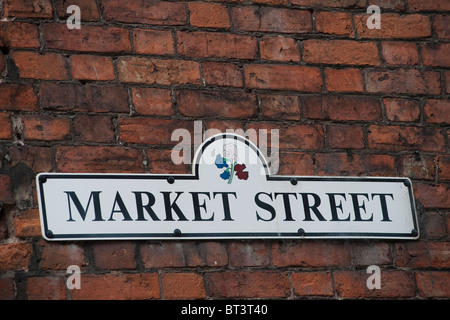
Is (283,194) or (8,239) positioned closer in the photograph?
(8,239)

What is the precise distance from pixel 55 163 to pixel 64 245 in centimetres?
23

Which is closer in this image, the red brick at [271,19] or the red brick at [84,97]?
the red brick at [84,97]

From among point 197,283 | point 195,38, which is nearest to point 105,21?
point 195,38

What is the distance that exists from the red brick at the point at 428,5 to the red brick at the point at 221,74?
0.64 metres

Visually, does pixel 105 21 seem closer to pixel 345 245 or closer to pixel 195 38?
pixel 195 38

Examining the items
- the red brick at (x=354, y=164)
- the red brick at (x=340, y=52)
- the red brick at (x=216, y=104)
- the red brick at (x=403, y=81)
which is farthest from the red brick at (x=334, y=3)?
the red brick at (x=354, y=164)

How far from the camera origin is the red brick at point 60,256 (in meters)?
2.24

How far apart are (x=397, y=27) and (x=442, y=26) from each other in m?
0.16

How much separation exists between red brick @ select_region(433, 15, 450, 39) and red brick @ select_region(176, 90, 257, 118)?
68 cm

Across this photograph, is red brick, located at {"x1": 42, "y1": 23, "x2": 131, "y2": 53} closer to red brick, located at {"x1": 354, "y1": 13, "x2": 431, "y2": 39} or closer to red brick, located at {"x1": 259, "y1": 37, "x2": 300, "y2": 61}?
red brick, located at {"x1": 259, "y1": 37, "x2": 300, "y2": 61}

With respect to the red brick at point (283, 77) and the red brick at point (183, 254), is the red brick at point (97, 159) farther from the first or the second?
the red brick at point (283, 77)

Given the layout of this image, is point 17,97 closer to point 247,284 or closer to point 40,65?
point 40,65

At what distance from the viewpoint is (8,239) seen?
2.24 meters

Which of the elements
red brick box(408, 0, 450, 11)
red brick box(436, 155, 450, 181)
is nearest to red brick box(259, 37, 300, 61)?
red brick box(408, 0, 450, 11)
